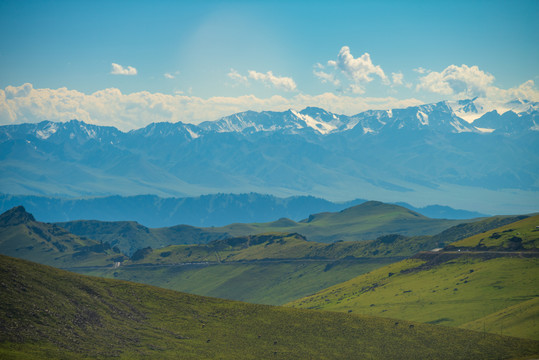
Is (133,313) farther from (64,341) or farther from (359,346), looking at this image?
(359,346)

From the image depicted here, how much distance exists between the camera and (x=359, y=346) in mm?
189375

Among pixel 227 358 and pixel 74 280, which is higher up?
pixel 74 280

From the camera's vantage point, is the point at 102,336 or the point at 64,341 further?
the point at 102,336

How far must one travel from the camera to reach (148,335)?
174 meters

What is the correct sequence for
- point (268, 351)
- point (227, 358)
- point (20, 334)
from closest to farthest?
point (20, 334) < point (227, 358) < point (268, 351)

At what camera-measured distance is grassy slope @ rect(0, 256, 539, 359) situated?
495 ft

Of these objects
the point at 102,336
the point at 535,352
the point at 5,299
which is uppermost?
the point at 5,299

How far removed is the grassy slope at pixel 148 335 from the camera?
495 feet

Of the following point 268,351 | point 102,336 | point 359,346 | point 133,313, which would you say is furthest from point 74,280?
point 359,346

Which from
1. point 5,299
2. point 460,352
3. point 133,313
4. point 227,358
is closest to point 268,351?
point 227,358

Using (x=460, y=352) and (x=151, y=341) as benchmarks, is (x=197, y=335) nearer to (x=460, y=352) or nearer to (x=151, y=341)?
(x=151, y=341)

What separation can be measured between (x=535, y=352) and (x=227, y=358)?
8484 cm

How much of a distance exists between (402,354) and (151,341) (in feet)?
226

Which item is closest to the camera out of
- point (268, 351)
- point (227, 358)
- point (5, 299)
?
point (5, 299)
